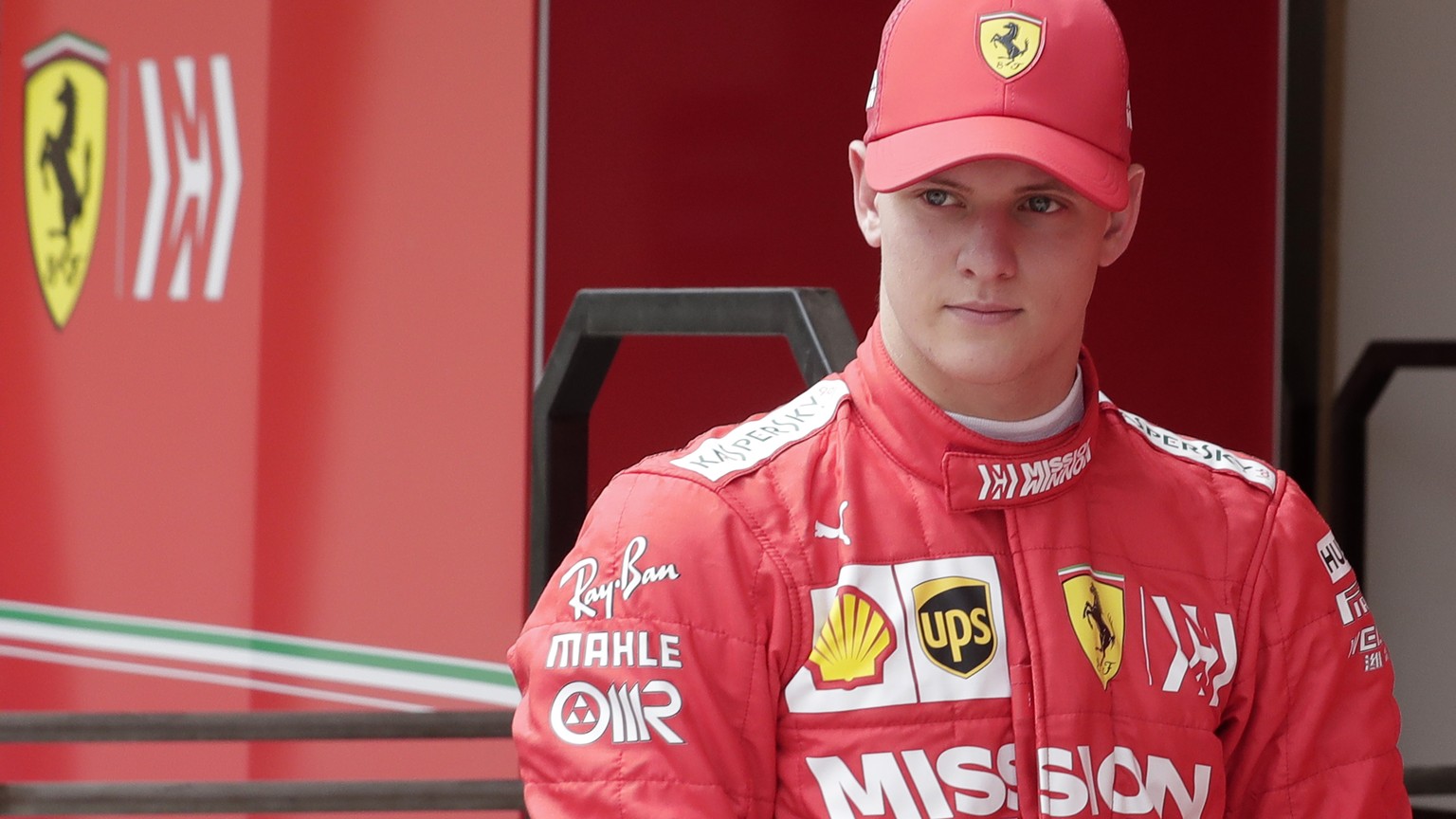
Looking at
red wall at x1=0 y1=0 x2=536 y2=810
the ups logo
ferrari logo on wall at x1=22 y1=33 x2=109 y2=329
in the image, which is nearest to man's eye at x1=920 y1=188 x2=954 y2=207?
the ups logo

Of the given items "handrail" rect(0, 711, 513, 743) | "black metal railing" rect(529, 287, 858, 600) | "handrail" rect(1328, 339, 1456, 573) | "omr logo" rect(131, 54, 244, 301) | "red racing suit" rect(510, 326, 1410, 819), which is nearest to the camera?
"red racing suit" rect(510, 326, 1410, 819)

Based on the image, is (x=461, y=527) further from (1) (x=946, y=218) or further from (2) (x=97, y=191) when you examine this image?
(1) (x=946, y=218)

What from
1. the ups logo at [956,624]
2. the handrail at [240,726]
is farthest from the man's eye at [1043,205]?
the handrail at [240,726]

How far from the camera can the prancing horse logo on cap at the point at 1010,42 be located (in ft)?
3.63

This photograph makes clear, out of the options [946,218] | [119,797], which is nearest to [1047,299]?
[946,218]

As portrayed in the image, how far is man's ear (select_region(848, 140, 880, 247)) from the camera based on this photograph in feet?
3.84

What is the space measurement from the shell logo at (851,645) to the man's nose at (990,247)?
0.67 ft

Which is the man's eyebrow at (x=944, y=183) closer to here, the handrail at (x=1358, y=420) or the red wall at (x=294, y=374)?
the red wall at (x=294, y=374)

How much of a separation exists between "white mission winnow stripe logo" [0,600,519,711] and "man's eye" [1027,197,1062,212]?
4.27ft

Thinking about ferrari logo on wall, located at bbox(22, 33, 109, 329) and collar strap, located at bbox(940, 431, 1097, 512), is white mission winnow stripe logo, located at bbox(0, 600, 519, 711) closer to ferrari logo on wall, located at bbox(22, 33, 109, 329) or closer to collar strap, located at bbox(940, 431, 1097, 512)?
ferrari logo on wall, located at bbox(22, 33, 109, 329)

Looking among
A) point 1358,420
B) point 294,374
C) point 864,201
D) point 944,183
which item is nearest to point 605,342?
point 864,201

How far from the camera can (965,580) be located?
1095 mm

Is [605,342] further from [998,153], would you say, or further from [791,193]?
[791,193]

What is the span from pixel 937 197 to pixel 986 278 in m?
0.07
